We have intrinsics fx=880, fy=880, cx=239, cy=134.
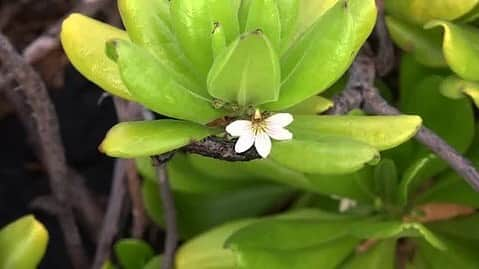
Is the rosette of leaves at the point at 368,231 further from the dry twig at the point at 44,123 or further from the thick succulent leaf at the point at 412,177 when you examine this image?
the dry twig at the point at 44,123

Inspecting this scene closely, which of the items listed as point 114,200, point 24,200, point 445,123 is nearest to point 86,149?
point 24,200

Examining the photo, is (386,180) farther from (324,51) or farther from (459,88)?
(324,51)

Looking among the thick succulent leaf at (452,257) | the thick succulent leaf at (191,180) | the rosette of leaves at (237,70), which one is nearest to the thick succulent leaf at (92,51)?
the rosette of leaves at (237,70)

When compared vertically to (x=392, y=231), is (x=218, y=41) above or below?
above

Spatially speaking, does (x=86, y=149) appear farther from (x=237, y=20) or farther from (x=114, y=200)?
(x=237, y=20)

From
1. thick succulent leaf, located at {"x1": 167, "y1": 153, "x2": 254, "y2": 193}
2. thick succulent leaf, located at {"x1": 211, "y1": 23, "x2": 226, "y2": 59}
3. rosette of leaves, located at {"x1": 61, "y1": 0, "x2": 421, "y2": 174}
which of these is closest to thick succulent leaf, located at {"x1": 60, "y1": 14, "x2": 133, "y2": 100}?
rosette of leaves, located at {"x1": 61, "y1": 0, "x2": 421, "y2": 174}

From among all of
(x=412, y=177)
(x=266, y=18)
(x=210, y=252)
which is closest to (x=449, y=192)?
(x=412, y=177)
